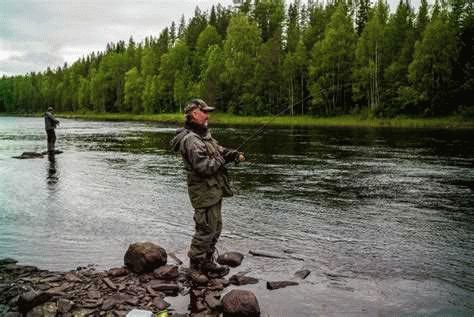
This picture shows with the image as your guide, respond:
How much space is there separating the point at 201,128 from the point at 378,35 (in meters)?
59.9

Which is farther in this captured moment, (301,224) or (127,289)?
(301,224)

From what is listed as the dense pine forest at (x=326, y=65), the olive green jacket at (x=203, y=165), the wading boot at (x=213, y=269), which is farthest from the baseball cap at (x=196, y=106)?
the dense pine forest at (x=326, y=65)

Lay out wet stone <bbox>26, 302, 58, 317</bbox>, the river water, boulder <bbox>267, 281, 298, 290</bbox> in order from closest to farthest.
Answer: wet stone <bbox>26, 302, 58, 317</bbox>, the river water, boulder <bbox>267, 281, 298, 290</bbox>

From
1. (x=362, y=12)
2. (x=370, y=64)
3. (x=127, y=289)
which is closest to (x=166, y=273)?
(x=127, y=289)

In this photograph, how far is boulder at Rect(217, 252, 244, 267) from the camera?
24.7 ft

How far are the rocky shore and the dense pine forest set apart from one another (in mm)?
28597

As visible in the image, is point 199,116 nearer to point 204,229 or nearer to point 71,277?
point 204,229

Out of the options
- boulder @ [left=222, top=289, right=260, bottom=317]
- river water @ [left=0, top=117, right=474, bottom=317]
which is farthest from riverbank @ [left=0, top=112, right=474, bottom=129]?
boulder @ [left=222, top=289, right=260, bottom=317]

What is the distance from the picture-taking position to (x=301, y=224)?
1020 cm

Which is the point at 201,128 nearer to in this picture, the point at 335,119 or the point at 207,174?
the point at 207,174

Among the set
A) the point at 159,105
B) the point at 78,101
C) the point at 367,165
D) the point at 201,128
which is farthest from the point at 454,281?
the point at 78,101

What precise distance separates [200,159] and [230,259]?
1.94 m

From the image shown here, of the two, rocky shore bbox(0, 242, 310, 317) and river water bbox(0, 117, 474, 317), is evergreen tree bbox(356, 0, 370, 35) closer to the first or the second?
river water bbox(0, 117, 474, 317)

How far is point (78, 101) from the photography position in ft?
470
